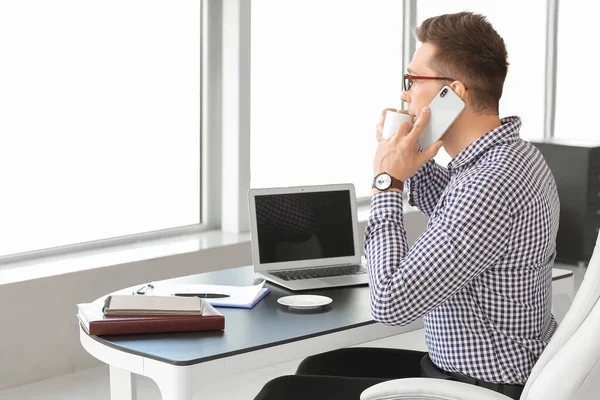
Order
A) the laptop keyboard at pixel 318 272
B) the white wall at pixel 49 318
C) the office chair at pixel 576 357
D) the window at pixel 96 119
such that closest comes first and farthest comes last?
the office chair at pixel 576 357
the laptop keyboard at pixel 318 272
the white wall at pixel 49 318
the window at pixel 96 119

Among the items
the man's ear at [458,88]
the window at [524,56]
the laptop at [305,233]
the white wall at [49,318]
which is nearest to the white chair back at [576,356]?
the man's ear at [458,88]

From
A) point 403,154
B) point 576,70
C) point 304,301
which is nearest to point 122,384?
point 304,301

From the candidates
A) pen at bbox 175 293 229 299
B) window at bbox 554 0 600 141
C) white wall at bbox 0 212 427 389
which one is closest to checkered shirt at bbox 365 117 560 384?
pen at bbox 175 293 229 299

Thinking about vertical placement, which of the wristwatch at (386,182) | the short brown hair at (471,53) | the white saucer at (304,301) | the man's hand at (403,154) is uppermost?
the short brown hair at (471,53)

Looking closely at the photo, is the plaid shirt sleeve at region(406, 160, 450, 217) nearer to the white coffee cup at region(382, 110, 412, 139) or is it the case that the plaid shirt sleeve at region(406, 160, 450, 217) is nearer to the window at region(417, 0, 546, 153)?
the white coffee cup at region(382, 110, 412, 139)

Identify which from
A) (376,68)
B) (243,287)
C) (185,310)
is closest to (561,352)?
(185,310)

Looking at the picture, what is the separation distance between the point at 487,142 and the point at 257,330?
75cm

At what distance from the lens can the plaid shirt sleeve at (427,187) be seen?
8.66ft

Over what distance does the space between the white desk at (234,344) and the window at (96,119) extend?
6.48ft

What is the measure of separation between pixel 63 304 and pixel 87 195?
646mm

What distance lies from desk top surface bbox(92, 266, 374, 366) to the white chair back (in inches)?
27.3

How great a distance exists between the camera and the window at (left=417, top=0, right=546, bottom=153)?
7156 mm

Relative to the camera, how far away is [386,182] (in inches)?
86.5

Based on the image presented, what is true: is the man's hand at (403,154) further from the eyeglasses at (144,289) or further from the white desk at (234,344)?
the eyeglasses at (144,289)
